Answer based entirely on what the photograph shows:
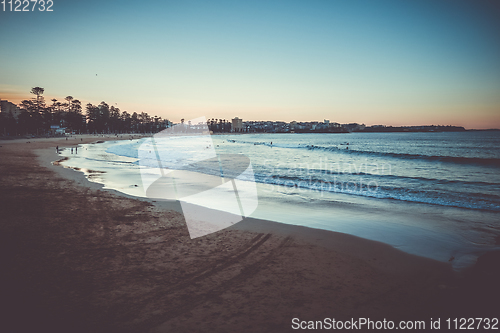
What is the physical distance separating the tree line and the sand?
329 feet

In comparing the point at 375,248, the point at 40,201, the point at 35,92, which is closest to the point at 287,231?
the point at 375,248

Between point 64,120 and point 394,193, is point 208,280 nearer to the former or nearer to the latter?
point 394,193

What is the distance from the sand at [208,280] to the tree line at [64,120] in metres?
100

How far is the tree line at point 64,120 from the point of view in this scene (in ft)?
279

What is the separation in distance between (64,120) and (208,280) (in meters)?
153

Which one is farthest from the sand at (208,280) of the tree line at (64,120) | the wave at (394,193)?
the tree line at (64,120)

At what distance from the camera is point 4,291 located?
3.64 meters

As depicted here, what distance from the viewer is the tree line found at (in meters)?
84.9

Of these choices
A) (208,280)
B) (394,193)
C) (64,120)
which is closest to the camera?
(208,280)

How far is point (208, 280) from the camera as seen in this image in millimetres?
4195

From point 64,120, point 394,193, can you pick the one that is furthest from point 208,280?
point 64,120

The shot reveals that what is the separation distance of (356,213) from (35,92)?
13881 centimetres

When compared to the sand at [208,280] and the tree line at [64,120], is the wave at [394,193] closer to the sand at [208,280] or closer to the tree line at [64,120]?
the sand at [208,280]

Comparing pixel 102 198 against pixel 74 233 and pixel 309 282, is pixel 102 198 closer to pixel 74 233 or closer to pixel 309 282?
pixel 74 233
